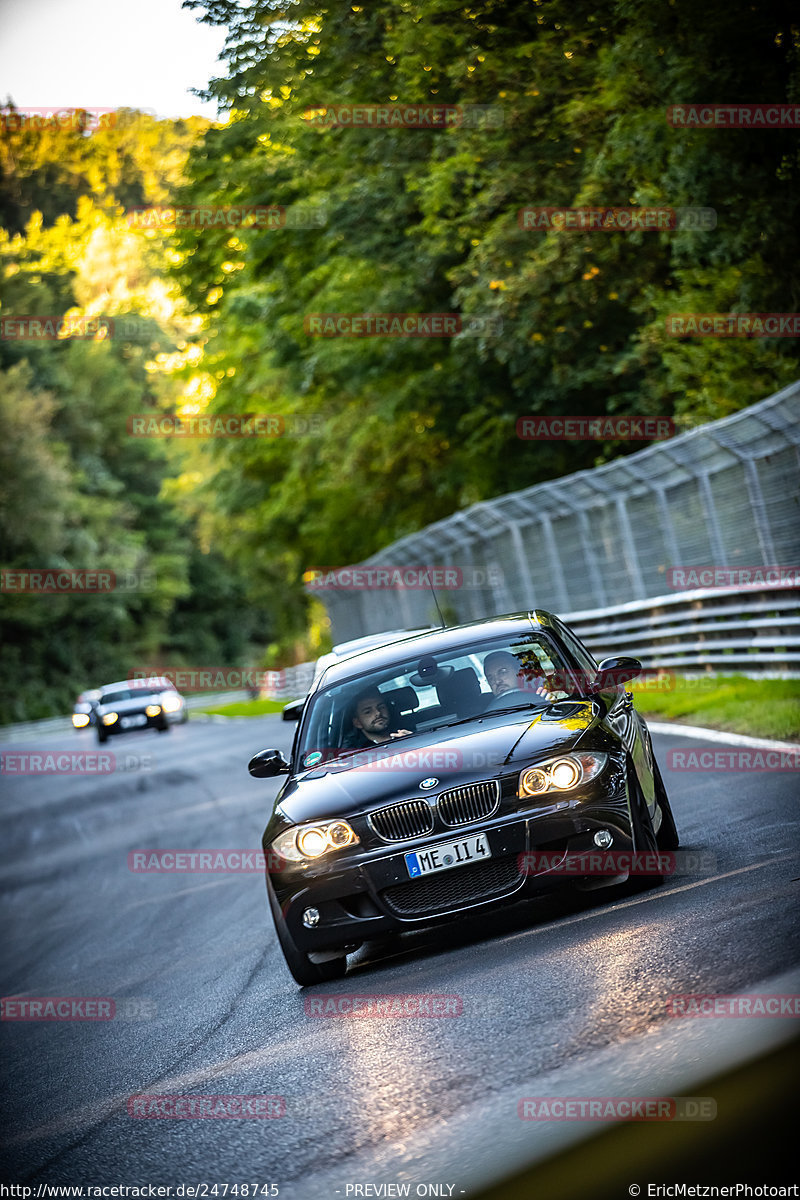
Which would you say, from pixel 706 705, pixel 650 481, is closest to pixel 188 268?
pixel 650 481

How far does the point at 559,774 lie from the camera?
6855 millimetres

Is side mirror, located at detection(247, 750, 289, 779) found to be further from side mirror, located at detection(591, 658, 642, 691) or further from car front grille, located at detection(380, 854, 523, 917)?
side mirror, located at detection(591, 658, 642, 691)

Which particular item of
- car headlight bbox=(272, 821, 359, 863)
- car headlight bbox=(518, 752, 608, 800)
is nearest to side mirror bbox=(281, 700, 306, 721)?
car headlight bbox=(272, 821, 359, 863)

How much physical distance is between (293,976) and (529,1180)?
3.31 metres

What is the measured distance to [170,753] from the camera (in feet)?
101

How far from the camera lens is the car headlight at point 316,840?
270 inches

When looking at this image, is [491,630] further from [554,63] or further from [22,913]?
[554,63]

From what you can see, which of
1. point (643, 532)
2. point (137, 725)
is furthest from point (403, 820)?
point (137, 725)

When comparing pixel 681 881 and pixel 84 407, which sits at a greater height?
pixel 84 407

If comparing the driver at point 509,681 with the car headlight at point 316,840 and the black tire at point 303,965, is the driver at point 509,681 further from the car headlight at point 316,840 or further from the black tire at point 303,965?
the black tire at point 303,965

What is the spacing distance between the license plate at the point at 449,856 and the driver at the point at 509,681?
114cm

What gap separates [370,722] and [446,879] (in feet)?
4.68

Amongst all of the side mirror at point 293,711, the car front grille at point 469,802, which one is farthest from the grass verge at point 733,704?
the car front grille at point 469,802

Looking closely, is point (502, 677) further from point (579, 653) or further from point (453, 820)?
point (453, 820)
